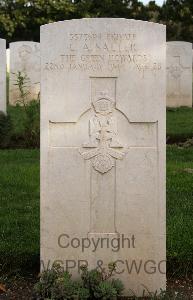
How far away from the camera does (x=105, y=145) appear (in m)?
3.90

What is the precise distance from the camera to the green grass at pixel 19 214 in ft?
14.5

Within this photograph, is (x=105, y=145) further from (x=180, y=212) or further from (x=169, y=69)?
(x=169, y=69)

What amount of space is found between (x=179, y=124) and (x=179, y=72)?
12.7 ft

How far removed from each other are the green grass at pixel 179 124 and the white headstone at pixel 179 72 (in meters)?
0.53

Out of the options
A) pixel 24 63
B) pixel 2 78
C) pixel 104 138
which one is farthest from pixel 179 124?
pixel 104 138

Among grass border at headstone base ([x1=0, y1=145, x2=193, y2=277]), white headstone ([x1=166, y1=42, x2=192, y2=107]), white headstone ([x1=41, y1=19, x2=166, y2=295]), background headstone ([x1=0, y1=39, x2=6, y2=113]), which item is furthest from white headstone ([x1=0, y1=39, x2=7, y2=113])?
white headstone ([x1=41, y1=19, x2=166, y2=295])

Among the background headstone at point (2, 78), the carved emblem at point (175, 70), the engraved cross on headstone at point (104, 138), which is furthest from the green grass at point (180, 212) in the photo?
the carved emblem at point (175, 70)

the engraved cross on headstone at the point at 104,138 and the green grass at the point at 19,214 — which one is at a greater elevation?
the engraved cross on headstone at the point at 104,138

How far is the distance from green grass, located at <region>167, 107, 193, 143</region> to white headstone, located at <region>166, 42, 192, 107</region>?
528 millimetres

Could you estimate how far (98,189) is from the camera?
154 inches

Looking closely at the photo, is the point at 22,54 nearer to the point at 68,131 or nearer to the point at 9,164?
the point at 9,164

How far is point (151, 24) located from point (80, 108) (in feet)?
2.21

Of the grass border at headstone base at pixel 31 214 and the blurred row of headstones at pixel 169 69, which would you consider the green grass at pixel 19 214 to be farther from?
the blurred row of headstones at pixel 169 69

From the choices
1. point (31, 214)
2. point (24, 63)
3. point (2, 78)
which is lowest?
point (31, 214)
